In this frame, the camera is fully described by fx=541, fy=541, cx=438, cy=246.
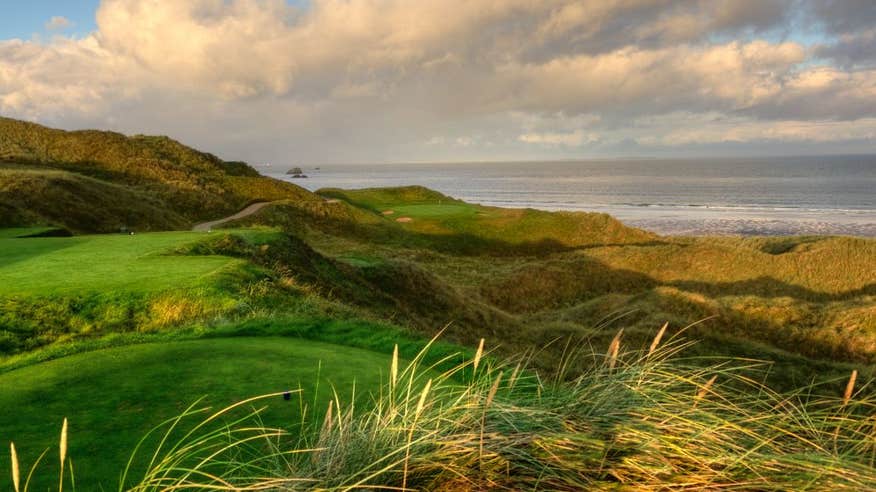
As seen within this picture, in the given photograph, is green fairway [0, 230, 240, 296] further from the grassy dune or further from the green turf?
the green turf

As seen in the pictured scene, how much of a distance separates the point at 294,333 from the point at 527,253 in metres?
35.8

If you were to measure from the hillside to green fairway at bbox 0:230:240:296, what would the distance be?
1143 centimetres

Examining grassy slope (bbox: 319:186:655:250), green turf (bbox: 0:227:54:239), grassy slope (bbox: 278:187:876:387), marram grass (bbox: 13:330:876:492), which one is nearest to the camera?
marram grass (bbox: 13:330:876:492)

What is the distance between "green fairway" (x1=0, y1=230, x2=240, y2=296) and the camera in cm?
1194

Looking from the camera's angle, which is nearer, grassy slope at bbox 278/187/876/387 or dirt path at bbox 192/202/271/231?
grassy slope at bbox 278/187/876/387

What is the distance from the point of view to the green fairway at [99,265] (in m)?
11.9

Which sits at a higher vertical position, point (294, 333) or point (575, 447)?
point (575, 447)

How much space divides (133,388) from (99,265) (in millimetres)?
9422

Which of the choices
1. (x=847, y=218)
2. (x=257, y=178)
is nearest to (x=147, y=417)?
(x=257, y=178)

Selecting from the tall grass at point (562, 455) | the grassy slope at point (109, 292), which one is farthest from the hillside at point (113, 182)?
the tall grass at point (562, 455)

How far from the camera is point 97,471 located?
4414 millimetres

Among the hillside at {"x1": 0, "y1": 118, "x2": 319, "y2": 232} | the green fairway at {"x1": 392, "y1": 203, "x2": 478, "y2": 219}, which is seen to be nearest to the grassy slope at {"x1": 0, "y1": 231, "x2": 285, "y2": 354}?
the hillside at {"x1": 0, "y1": 118, "x2": 319, "y2": 232}

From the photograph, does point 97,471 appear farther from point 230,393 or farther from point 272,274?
point 272,274

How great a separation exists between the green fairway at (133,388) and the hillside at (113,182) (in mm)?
23565
